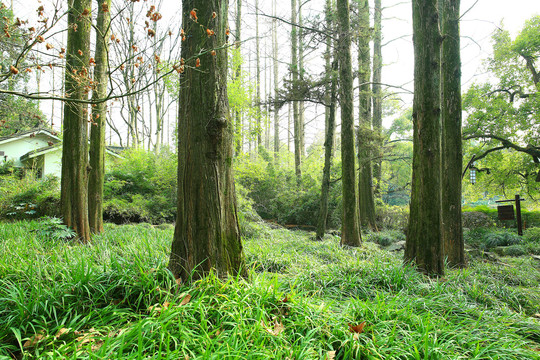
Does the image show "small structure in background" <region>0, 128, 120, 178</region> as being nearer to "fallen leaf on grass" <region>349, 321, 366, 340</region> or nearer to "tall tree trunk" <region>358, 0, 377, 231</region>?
"tall tree trunk" <region>358, 0, 377, 231</region>

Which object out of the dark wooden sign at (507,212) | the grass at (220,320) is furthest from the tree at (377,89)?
the grass at (220,320)

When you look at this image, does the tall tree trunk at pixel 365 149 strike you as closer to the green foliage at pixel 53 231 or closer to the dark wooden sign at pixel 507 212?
the dark wooden sign at pixel 507 212

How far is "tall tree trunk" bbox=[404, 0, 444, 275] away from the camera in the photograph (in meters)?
4.04

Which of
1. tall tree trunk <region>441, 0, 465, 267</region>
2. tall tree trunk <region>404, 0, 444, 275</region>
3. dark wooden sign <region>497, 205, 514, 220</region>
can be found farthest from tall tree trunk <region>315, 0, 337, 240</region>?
dark wooden sign <region>497, 205, 514, 220</region>

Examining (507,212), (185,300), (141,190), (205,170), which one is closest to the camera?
(185,300)

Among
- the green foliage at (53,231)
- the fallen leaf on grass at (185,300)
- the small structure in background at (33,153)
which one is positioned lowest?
the fallen leaf on grass at (185,300)

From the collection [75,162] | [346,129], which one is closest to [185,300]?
[75,162]

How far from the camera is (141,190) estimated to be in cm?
1110

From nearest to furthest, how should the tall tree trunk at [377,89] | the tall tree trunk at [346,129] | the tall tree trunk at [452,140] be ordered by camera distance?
the tall tree trunk at [452,140], the tall tree trunk at [346,129], the tall tree trunk at [377,89]

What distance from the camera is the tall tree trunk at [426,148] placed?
13.3 feet

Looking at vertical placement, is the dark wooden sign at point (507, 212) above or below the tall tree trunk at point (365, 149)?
below

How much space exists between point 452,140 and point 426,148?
6.77ft

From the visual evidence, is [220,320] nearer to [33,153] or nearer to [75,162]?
[75,162]

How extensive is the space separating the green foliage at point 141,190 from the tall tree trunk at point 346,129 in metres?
6.32
